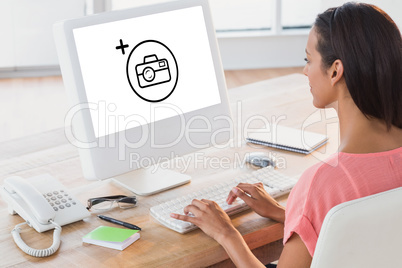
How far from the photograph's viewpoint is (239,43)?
6.00 metres

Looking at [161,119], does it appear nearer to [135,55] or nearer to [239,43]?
[135,55]

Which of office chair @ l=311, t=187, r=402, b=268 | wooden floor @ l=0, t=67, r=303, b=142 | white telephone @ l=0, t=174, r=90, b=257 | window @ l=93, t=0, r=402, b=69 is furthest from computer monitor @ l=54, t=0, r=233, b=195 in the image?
window @ l=93, t=0, r=402, b=69

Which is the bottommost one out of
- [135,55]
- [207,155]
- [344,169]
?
[207,155]

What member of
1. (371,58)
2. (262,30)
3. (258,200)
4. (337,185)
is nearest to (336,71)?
(371,58)

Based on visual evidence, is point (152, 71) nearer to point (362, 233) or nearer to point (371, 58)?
point (371, 58)

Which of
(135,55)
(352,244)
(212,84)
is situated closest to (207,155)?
(212,84)

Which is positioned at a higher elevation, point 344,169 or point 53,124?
point 344,169

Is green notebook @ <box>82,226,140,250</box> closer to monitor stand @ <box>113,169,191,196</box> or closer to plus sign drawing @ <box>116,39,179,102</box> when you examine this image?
monitor stand @ <box>113,169,191,196</box>

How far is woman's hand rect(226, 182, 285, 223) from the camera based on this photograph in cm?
160

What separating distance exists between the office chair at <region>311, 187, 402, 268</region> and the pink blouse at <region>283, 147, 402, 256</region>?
0.19 metres

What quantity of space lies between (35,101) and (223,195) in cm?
371

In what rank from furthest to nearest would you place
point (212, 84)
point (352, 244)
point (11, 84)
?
point (11, 84) → point (212, 84) → point (352, 244)

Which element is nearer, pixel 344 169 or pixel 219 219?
pixel 344 169

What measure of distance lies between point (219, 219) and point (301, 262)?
0.30 m
